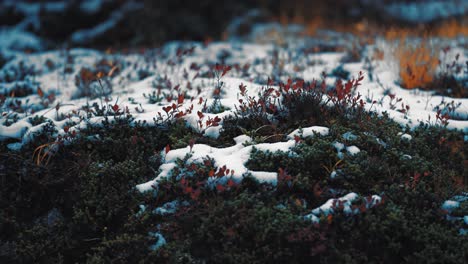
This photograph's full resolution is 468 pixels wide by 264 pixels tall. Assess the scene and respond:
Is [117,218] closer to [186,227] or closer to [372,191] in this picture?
[186,227]

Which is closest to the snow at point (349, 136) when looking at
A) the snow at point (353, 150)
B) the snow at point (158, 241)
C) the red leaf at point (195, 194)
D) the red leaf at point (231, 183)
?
the snow at point (353, 150)

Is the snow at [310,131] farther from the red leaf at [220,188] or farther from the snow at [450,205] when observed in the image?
the snow at [450,205]

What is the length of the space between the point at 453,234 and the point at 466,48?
18.1 feet

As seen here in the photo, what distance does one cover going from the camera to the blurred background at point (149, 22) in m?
10.1

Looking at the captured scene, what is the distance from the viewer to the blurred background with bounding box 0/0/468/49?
10133mm

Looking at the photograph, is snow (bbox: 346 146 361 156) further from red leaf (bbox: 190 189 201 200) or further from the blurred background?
the blurred background

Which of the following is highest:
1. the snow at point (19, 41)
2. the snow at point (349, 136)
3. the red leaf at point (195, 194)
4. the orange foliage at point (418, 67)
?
the snow at point (19, 41)

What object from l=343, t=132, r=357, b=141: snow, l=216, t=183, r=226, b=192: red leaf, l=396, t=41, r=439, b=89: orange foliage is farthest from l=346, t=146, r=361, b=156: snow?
l=396, t=41, r=439, b=89: orange foliage

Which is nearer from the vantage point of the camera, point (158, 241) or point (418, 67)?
point (158, 241)

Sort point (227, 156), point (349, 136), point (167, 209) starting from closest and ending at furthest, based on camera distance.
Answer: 1. point (167, 209)
2. point (227, 156)
3. point (349, 136)

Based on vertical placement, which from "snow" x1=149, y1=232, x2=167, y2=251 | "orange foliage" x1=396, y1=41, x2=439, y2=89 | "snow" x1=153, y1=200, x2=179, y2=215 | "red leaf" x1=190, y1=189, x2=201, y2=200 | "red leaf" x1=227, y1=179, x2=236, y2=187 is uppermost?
"orange foliage" x1=396, y1=41, x2=439, y2=89

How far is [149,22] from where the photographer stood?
10.4m

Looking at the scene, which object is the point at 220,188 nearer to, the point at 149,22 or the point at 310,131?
the point at 310,131

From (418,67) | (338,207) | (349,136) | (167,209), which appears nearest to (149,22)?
(418,67)
